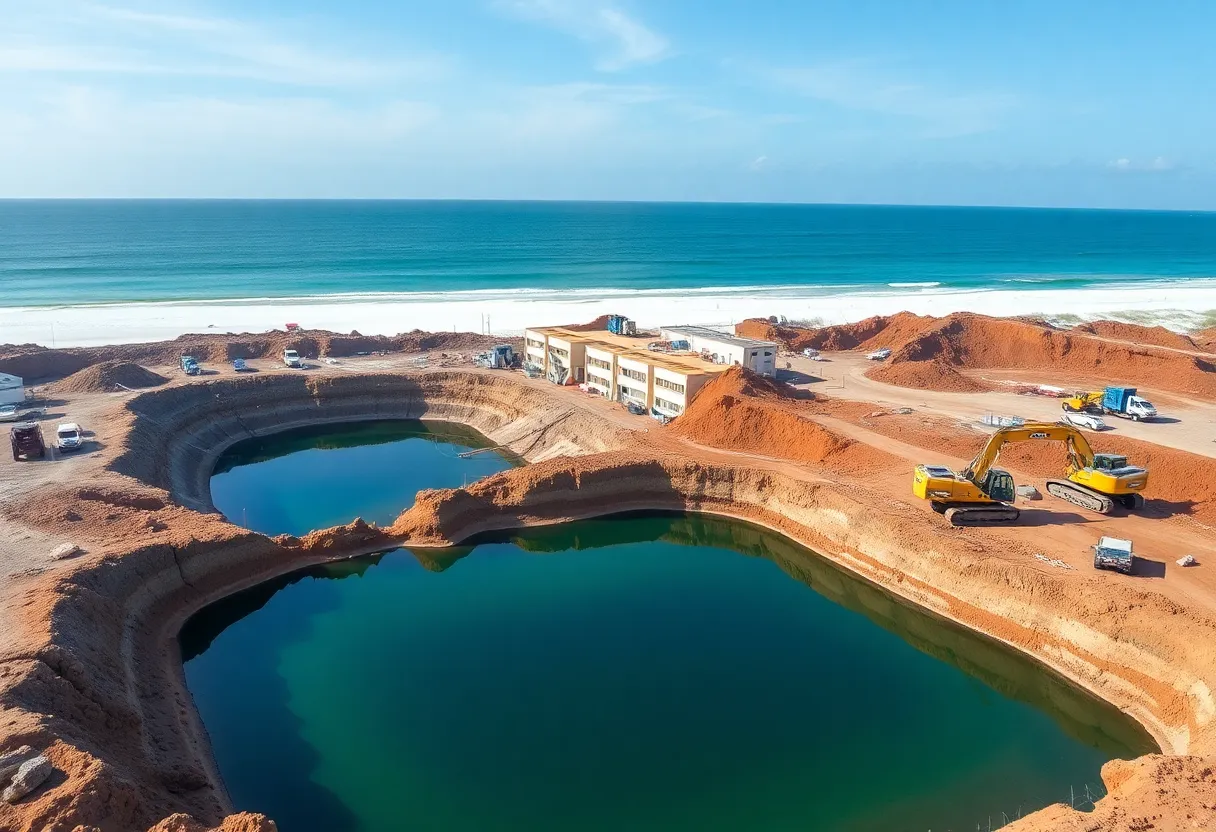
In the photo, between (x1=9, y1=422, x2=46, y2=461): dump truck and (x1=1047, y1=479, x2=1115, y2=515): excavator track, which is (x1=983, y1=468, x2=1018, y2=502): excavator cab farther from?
(x1=9, y1=422, x2=46, y2=461): dump truck

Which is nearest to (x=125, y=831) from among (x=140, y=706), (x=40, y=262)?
(x=140, y=706)


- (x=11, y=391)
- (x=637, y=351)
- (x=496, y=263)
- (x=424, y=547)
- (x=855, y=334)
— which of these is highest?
(x=496, y=263)

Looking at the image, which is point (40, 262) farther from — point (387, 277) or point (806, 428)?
point (806, 428)

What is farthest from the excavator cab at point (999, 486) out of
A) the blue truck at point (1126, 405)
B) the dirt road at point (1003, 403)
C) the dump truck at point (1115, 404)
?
the blue truck at point (1126, 405)

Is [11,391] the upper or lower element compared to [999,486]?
upper

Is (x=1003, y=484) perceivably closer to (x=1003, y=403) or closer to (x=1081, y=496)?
(x=1081, y=496)

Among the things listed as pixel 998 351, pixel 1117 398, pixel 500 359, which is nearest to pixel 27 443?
pixel 500 359

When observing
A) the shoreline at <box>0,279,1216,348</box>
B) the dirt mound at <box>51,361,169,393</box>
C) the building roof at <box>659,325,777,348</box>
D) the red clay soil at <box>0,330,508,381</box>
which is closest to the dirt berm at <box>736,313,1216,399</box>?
the building roof at <box>659,325,777,348</box>

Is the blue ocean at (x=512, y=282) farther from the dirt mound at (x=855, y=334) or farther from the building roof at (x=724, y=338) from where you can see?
the building roof at (x=724, y=338)
